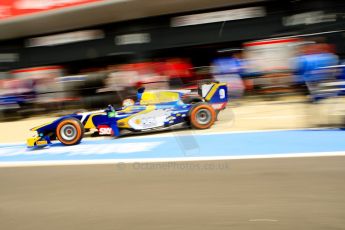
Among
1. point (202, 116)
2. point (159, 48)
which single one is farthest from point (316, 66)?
point (159, 48)

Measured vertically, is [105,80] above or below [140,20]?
below

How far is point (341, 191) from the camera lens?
3850 millimetres

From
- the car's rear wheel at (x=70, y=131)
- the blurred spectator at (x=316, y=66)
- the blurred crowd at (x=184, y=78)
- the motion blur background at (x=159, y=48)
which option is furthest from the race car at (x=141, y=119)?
the motion blur background at (x=159, y=48)

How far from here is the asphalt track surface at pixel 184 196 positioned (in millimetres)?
3381

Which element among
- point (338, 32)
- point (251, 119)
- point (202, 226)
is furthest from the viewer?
point (338, 32)

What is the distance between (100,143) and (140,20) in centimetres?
610

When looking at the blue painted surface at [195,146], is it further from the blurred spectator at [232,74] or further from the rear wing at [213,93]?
the blurred spectator at [232,74]

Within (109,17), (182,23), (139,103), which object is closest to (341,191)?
(139,103)

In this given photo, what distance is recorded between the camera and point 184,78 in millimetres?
11523

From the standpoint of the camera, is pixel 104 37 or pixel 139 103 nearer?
pixel 139 103

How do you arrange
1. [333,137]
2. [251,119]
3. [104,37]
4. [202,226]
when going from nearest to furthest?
[202,226] → [333,137] → [251,119] → [104,37]

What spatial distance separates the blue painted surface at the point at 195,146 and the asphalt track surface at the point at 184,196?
0.69 metres

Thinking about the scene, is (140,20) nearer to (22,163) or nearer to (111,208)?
(22,163)

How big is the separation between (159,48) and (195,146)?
6.58m
